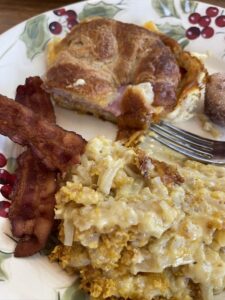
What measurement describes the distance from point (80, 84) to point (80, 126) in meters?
0.23

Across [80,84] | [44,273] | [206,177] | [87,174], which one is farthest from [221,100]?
[44,273]

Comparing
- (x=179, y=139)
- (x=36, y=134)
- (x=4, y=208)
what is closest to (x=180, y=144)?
(x=179, y=139)

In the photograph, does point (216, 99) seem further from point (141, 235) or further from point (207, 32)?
point (141, 235)

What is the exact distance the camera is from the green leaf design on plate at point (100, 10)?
3021 mm

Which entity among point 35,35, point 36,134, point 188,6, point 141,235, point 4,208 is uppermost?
point 188,6

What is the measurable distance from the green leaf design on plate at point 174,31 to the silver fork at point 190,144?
675mm

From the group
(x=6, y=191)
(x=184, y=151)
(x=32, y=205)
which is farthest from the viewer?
(x=184, y=151)

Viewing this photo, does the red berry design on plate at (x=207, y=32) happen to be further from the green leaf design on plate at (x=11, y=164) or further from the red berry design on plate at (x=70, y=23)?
the green leaf design on plate at (x=11, y=164)

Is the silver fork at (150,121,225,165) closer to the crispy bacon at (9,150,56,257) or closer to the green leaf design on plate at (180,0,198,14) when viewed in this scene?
the crispy bacon at (9,150,56,257)

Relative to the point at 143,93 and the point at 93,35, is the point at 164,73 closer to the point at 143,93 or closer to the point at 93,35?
the point at 143,93

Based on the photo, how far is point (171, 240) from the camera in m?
1.91

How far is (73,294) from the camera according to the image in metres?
1.97

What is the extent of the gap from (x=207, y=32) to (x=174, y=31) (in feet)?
0.65

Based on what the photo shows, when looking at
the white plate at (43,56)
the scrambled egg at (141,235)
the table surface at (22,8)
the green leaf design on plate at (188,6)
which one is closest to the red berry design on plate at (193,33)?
the white plate at (43,56)
